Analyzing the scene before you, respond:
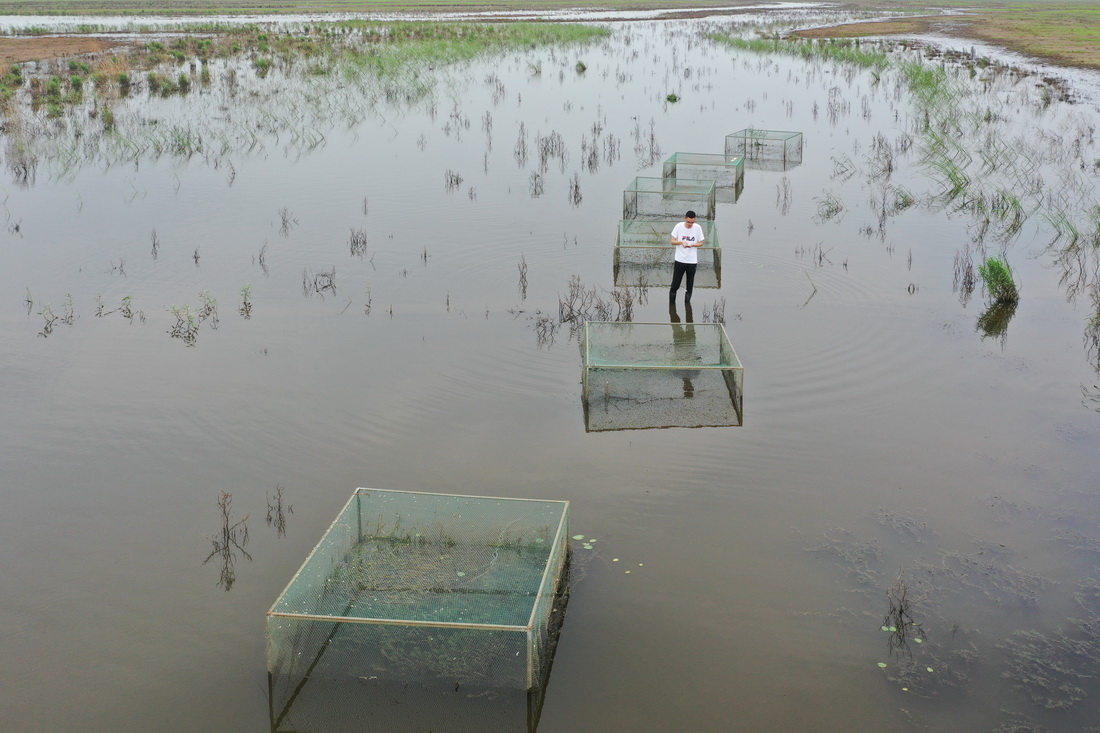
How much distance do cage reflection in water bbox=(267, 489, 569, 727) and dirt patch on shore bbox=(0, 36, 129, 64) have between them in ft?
143

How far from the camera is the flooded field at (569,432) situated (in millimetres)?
7512

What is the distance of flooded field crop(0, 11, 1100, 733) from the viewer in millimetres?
7512

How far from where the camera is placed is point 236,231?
19203mm

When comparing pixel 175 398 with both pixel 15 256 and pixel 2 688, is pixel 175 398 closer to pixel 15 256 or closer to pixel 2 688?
pixel 2 688

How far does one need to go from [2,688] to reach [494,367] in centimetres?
698

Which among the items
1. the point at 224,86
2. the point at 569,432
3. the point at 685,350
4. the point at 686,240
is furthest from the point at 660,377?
the point at 224,86

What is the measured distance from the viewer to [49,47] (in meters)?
50.3

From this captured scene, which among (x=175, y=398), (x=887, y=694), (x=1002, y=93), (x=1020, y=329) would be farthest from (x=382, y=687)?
(x=1002, y=93)

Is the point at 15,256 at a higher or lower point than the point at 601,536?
higher

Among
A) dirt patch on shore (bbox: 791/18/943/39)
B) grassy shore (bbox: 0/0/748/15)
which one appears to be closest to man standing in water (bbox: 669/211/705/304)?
dirt patch on shore (bbox: 791/18/943/39)

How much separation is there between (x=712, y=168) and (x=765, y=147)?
4.15 m

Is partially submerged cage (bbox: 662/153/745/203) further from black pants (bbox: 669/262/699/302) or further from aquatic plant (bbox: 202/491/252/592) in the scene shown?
aquatic plant (bbox: 202/491/252/592)

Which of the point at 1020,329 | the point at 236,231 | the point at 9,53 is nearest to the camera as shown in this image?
the point at 1020,329

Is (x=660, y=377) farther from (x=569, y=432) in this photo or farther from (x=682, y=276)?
(x=682, y=276)
